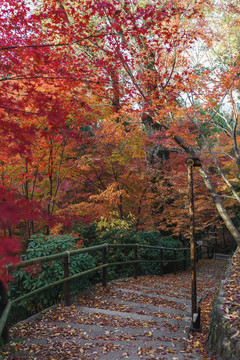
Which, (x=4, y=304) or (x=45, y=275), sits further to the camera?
(x=45, y=275)

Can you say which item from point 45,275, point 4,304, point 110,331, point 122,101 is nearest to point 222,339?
point 110,331

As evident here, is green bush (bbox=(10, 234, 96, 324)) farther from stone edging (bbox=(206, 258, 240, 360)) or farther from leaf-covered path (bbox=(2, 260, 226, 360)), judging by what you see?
stone edging (bbox=(206, 258, 240, 360))

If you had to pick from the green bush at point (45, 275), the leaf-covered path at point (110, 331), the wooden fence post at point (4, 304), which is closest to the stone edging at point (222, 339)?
the leaf-covered path at point (110, 331)

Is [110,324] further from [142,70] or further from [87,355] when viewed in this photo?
[142,70]

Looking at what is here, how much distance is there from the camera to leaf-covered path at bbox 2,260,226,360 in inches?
130

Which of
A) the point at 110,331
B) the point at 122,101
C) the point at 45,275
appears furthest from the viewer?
the point at 122,101

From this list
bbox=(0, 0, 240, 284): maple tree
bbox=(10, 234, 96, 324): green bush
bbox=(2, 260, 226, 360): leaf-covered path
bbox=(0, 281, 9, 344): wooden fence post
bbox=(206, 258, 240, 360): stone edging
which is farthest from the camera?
bbox=(0, 0, 240, 284): maple tree

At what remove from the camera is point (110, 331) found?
4.01m

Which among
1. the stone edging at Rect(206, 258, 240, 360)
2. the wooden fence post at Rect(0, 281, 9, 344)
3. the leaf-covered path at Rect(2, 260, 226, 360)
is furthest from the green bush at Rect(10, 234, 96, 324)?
the stone edging at Rect(206, 258, 240, 360)

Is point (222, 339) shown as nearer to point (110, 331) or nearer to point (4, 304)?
point (110, 331)

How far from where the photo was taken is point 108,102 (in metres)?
13.1

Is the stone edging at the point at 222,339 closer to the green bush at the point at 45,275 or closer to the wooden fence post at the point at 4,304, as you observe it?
the wooden fence post at the point at 4,304

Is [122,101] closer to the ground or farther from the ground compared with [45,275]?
farther from the ground

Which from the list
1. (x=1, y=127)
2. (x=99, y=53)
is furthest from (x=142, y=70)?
(x=1, y=127)
